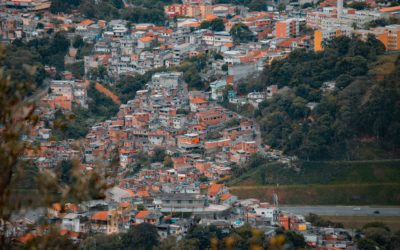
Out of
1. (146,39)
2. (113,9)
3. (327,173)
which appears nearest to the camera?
(327,173)

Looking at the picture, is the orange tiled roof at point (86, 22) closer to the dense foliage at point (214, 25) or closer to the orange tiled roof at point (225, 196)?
the dense foliage at point (214, 25)

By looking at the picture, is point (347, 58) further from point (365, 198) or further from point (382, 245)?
point (382, 245)

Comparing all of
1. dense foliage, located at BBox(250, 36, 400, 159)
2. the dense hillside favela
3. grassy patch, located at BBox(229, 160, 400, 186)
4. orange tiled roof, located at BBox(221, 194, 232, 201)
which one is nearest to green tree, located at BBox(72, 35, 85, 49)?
the dense hillside favela


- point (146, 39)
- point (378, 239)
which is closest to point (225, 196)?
point (378, 239)

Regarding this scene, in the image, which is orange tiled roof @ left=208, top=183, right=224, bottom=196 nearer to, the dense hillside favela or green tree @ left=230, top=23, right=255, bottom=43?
the dense hillside favela

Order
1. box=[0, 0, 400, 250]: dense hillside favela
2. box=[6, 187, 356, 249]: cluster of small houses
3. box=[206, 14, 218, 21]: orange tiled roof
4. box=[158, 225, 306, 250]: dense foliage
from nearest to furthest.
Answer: box=[158, 225, 306, 250]: dense foliage
box=[6, 187, 356, 249]: cluster of small houses
box=[0, 0, 400, 250]: dense hillside favela
box=[206, 14, 218, 21]: orange tiled roof

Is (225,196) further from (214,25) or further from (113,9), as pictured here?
(113,9)
